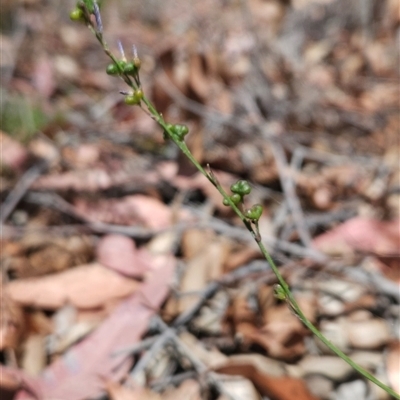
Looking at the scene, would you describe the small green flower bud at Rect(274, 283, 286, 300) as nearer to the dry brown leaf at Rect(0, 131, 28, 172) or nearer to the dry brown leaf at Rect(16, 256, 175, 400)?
the dry brown leaf at Rect(16, 256, 175, 400)

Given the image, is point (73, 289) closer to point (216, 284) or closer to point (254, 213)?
point (216, 284)

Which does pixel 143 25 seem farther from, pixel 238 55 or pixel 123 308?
pixel 123 308

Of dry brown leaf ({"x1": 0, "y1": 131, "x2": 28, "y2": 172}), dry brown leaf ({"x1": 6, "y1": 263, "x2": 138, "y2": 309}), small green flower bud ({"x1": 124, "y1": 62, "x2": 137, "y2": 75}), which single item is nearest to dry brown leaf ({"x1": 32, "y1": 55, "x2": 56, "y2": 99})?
dry brown leaf ({"x1": 0, "y1": 131, "x2": 28, "y2": 172})

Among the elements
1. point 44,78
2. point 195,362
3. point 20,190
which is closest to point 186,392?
point 195,362

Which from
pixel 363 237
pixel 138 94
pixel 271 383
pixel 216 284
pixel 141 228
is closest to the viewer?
pixel 138 94

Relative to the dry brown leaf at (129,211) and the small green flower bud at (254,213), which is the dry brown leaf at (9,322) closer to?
the dry brown leaf at (129,211)

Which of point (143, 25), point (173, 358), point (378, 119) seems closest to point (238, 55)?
point (378, 119)
